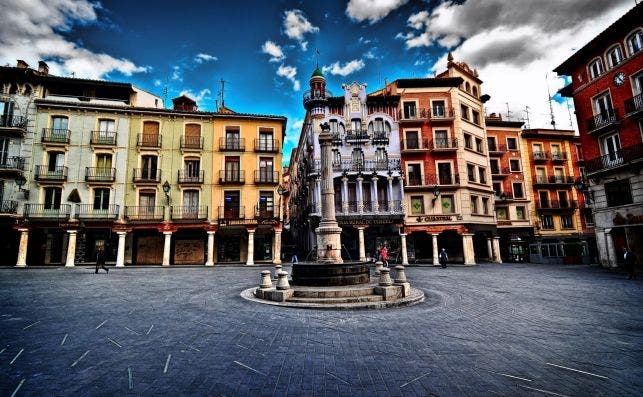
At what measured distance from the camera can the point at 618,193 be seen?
19.2 meters

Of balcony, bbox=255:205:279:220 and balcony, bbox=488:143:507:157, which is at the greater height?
balcony, bbox=488:143:507:157

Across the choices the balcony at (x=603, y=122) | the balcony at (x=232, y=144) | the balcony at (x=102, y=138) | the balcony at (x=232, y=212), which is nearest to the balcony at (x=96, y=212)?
the balcony at (x=102, y=138)

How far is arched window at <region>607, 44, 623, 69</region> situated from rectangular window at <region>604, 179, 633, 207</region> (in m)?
7.50

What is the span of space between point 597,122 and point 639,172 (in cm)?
429

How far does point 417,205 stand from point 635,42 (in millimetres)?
16908

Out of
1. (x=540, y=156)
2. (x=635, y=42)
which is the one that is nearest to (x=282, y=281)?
(x=635, y=42)

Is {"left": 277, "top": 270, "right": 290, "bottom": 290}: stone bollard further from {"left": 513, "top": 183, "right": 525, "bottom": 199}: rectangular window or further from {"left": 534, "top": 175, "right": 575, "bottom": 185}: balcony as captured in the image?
{"left": 534, "top": 175, "right": 575, "bottom": 185}: balcony

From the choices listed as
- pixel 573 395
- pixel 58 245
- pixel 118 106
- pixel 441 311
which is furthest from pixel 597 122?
pixel 58 245

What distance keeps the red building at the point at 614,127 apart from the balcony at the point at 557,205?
15559 millimetres

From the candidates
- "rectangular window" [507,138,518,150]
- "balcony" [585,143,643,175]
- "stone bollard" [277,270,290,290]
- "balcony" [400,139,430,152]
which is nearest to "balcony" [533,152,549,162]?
"rectangular window" [507,138,518,150]

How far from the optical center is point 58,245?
87.5 feet

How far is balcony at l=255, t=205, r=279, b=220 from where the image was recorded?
2734 cm

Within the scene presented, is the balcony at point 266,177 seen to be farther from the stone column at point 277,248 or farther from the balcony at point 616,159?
the balcony at point 616,159

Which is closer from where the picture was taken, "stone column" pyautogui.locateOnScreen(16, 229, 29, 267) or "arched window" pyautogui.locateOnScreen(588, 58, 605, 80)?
"arched window" pyautogui.locateOnScreen(588, 58, 605, 80)
